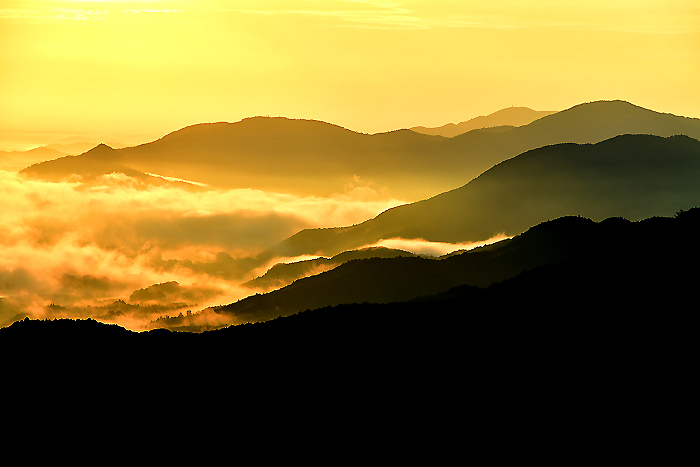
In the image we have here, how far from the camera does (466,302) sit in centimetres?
14212

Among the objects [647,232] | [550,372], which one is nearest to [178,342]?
[550,372]

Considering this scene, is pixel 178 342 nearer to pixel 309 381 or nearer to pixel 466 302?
pixel 309 381

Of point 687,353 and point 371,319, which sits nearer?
point 687,353

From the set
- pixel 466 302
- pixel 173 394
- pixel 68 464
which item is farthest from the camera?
pixel 466 302


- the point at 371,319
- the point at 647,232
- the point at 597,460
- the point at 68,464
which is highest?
the point at 647,232

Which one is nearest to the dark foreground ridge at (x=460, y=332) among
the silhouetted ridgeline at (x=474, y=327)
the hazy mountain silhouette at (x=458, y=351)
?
the silhouetted ridgeline at (x=474, y=327)

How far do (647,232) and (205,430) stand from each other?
103867mm

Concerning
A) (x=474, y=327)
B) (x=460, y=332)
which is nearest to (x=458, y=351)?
(x=460, y=332)

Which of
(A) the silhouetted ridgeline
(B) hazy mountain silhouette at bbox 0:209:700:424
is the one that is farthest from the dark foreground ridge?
(B) hazy mountain silhouette at bbox 0:209:700:424

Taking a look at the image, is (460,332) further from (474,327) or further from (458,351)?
(458,351)

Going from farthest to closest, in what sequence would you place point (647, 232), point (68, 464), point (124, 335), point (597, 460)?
point (647, 232), point (124, 335), point (68, 464), point (597, 460)

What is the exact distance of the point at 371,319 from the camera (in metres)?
138

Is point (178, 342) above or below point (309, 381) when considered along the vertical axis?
above

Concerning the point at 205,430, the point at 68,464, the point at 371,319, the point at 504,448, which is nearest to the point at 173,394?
the point at 205,430
